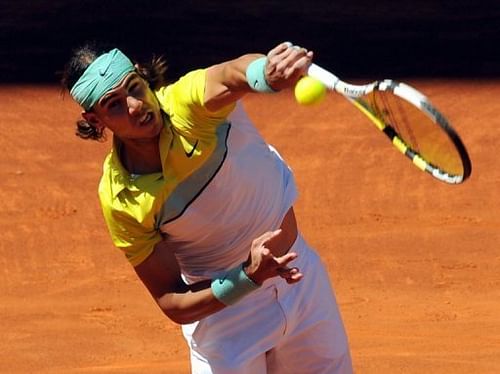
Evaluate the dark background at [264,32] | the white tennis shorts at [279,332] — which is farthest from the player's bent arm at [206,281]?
the dark background at [264,32]

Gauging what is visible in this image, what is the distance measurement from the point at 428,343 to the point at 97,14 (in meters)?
5.85

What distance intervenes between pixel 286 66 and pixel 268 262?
645 millimetres

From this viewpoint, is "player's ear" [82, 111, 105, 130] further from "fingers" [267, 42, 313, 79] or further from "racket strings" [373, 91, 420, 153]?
"racket strings" [373, 91, 420, 153]

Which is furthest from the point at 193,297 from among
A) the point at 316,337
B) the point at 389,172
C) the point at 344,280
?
the point at 389,172

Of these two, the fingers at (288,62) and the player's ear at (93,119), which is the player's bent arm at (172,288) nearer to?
the player's ear at (93,119)

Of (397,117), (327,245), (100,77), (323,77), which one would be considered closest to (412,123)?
(397,117)

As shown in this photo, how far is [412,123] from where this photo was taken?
4.31 metres

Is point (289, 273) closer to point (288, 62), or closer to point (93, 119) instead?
point (288, 62)

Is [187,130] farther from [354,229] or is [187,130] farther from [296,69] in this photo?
[354,229]

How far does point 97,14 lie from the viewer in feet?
38.7

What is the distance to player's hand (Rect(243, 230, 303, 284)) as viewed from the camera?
410cm

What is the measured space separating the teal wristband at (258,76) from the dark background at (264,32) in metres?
6.50

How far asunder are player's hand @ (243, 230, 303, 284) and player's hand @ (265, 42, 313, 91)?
50 centimetres

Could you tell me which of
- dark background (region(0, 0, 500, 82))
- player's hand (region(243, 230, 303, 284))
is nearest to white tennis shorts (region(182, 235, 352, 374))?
player's hand (region(243, 230, 303, 284))
